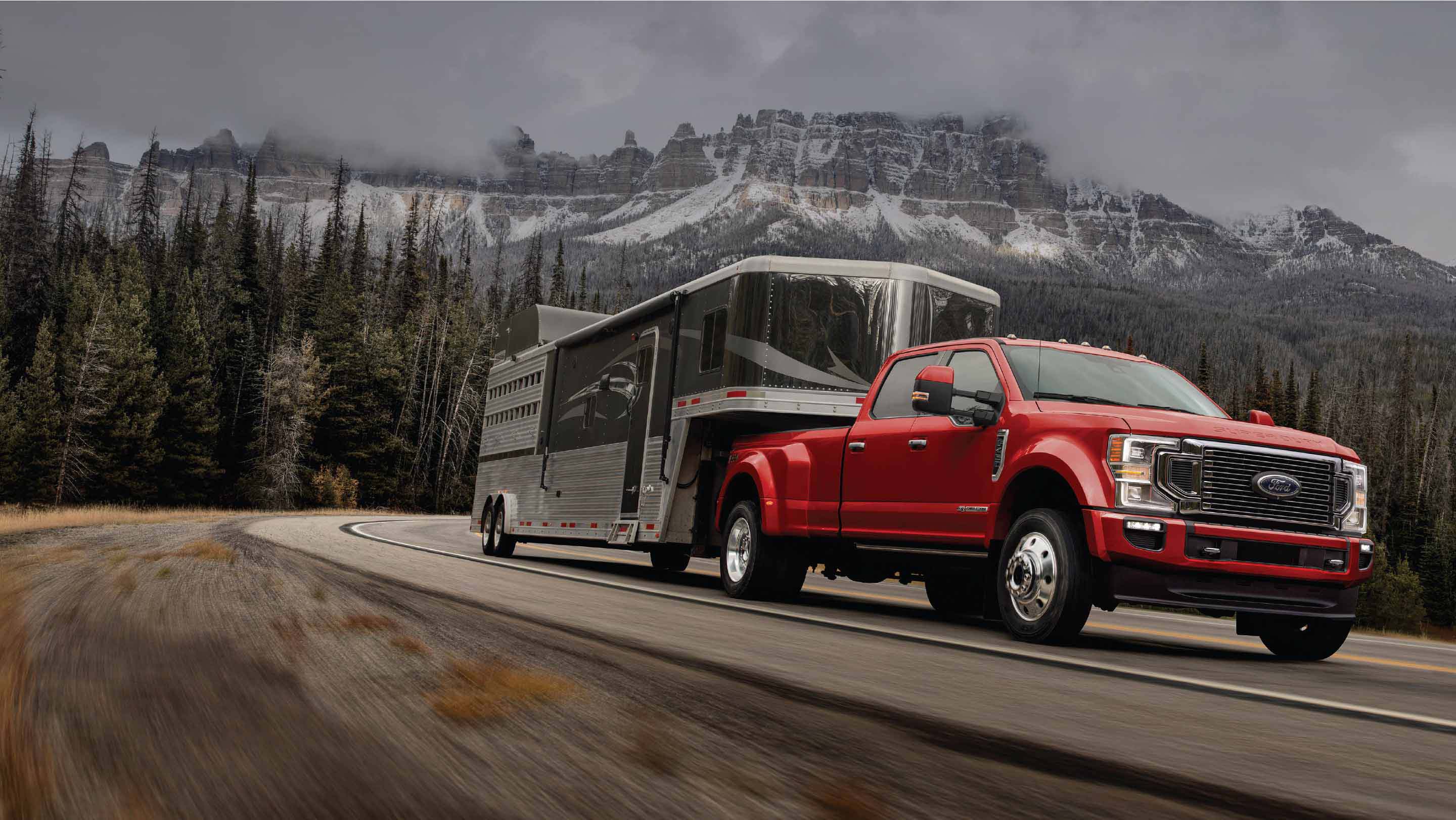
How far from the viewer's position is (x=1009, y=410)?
8.49 m

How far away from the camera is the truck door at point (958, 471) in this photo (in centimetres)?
846

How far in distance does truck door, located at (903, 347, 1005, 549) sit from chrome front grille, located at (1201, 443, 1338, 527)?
4.98 feet

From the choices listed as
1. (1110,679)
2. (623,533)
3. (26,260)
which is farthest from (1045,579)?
(26,260)

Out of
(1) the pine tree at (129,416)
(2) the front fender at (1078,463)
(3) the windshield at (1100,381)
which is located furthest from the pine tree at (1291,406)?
(2) the front fender at (1078,463)

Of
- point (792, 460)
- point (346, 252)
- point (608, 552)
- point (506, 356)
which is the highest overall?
point (346, 252)

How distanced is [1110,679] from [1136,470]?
2105 mm

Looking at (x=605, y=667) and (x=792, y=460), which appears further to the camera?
(x=792, y=460)

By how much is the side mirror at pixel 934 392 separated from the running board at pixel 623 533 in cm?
603

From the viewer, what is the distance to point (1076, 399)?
28.1 feet

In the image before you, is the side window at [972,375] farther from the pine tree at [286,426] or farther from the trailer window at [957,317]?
the pine tree at [286,426]

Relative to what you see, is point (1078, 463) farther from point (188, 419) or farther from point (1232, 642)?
point (188, 419)

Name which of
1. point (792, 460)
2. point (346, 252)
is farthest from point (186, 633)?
point (346, 252)

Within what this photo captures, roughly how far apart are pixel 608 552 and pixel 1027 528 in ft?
60.6

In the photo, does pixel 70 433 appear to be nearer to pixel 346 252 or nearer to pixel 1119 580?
pixel 346 252
